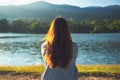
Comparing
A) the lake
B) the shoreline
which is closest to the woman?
the shoreline

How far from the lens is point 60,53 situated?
615 centimetres

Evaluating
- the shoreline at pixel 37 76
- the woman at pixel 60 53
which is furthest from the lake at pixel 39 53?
the woman at pixel 60 53

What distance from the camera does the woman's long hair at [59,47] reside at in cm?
614

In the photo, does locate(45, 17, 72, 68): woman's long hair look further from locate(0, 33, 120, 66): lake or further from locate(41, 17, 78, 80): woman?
locate(0, 33, 120, 66): lake

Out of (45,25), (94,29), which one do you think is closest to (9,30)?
(45,25)

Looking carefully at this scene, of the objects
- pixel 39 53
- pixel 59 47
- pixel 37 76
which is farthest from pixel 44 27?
pixel 59 47

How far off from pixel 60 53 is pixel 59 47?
0.35 ft

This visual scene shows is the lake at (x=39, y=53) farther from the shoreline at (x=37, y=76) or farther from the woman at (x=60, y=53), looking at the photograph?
the woman at (x=60, y=53)

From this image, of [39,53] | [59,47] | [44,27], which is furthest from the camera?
[44,27]

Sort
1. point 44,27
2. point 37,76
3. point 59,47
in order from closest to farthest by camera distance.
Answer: point 59,47 < point 37,76 < point 44,27

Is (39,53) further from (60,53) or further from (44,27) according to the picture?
(44,27)

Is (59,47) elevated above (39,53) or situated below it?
above

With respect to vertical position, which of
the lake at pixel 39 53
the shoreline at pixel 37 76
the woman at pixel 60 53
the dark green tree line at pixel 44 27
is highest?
the woman at pixel 60 53

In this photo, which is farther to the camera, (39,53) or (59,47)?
(39,53)
